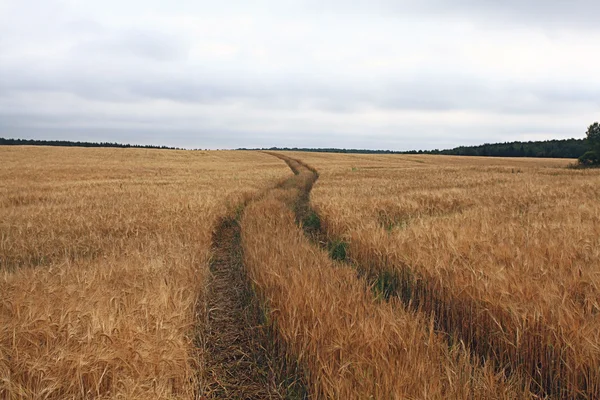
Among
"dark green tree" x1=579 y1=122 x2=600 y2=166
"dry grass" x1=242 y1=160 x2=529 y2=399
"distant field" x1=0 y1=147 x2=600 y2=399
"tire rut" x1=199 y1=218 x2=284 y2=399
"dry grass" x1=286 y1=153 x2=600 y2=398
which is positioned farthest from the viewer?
"dark green tree" x1=579 y1=122 x2=600 y2=166

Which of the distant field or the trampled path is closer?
the distant field

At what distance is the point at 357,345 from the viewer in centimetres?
287

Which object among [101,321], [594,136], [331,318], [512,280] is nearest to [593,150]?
[594,136]

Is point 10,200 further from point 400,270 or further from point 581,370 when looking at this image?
point 581,370

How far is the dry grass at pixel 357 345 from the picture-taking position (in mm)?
2357

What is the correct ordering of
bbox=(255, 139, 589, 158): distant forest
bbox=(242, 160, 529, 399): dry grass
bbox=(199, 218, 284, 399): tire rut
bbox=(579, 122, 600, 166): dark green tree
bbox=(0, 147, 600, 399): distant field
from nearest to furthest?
bbox=(242, 160, 529, 399): dry grass < bbox=(0, 147, 600, 399): distant field < bbox=(199, 218, 284, 399): tire rut < bbox=(579, 122, 600, 166): dark green tree < bbox=(255, 139, 589, 158): distant forest

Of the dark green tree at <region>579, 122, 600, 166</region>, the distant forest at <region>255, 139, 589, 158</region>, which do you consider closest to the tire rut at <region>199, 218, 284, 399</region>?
the dark green tree at <region>579, 122, 600, 166</region>

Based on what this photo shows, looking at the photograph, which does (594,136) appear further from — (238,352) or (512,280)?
(238,352)

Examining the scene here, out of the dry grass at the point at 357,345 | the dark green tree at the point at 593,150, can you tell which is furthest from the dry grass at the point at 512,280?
the dark green tree at the point at 593,150

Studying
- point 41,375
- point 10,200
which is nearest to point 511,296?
point 41,375

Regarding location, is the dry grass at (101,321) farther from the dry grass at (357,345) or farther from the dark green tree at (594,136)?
the dark green tree at (594,136)

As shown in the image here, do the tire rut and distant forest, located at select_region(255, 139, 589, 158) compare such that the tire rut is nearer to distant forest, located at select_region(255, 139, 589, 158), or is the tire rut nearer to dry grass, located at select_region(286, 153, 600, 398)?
dry grass, located at select_region(286, 153, 600, 398)

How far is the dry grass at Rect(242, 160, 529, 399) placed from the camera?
236cm

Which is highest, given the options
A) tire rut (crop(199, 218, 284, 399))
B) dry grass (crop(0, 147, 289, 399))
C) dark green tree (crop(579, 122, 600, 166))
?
dark green tree (crop(579, 122, 600, 166))
